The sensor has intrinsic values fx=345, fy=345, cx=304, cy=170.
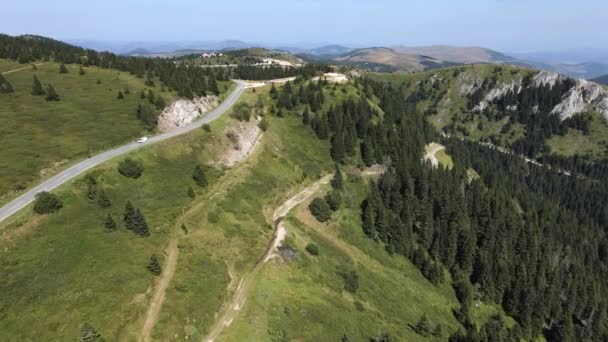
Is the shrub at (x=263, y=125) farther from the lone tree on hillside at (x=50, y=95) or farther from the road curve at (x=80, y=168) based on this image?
the lone tree on hillside at (x=50, y=95)

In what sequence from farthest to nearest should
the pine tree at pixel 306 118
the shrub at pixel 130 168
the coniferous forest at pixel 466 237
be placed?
the pine tree at pixel 306 118 → the coniferous forest at pixel 466 237 → the shrub at pixel 130 168

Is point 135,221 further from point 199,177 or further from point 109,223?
point 199,177

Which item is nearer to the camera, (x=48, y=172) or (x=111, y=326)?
(x=111, y=326)

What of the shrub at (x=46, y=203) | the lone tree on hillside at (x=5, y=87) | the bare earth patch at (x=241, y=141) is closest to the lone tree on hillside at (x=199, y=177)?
the bare earth patch at (x=241, y=141)

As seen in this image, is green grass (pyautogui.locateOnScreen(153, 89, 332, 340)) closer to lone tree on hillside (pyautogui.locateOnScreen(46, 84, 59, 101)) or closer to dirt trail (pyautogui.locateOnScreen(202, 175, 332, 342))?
dirt trail (pyautogui.locateOnScreen(202, 175, 332, 342))

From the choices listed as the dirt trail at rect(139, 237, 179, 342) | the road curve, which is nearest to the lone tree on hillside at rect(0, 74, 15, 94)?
the road curve

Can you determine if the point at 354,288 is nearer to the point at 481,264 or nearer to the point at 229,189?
the point at 229,189

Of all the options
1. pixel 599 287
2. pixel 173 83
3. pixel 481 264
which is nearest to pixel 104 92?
pixel 173 83
